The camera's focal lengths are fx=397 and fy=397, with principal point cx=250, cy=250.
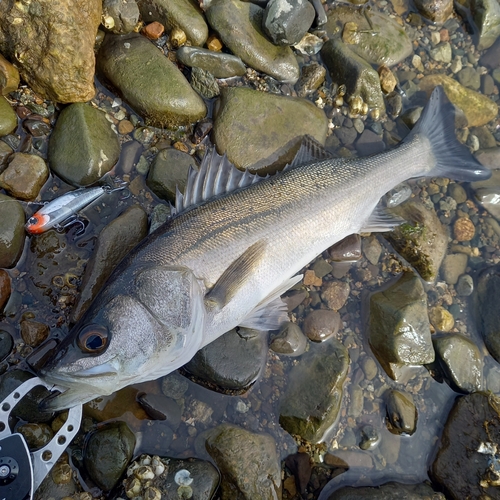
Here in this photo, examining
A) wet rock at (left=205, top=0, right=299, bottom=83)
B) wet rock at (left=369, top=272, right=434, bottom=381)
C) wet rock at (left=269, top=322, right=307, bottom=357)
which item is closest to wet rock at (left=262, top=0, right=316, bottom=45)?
wet rock at (left=205, top=0, right=299, bottom=83)

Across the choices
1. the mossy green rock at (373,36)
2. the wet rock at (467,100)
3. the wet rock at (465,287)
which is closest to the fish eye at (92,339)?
the wet rock at (465,287)

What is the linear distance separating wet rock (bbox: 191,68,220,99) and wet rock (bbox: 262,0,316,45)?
2.66 ft

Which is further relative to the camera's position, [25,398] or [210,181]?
[210,181]

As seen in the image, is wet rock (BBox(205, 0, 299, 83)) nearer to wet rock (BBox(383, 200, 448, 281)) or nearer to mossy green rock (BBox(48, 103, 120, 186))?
mossy green rock (BBox(48, 103, 120, 186))

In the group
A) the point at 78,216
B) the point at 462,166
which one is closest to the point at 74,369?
the point at 78,216

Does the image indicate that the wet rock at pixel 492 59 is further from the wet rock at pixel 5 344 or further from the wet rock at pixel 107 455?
the wet rock at pixel 5 344

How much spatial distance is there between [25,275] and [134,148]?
5.00ft

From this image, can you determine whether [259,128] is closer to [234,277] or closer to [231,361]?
[234,277]

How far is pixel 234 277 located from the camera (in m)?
3.01

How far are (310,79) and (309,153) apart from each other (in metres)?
0.96

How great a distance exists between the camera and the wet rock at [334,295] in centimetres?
394

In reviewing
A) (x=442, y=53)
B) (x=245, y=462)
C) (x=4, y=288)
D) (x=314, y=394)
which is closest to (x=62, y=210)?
(x=4, y=288)

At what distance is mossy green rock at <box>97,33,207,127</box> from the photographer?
3734mm

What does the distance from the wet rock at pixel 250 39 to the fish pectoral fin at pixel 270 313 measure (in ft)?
7.52
